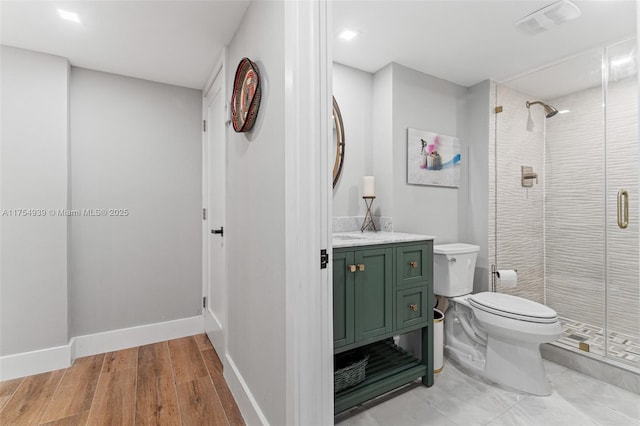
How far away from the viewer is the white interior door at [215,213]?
2.21m

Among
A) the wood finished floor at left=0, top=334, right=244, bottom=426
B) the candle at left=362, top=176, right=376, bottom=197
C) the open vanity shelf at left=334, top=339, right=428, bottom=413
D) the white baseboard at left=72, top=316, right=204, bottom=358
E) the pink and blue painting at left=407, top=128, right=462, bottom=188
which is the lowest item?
the wood finished floor at left=0, top=334, right=244, bottom=426

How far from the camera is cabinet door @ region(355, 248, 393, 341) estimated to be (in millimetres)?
1594

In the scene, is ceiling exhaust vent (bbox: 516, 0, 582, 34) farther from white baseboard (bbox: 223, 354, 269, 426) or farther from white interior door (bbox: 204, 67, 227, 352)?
white baseboard (bbox: 223, 354, 269, 426)

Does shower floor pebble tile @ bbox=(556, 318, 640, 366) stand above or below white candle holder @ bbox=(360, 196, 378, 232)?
below

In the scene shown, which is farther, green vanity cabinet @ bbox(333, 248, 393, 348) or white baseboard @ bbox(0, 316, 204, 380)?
white baseboard @ bbox(0, 316, 204, 380)

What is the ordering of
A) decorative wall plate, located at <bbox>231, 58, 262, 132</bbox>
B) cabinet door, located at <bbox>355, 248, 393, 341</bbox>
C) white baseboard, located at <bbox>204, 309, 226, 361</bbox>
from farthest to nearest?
1. white baseboard, located at <bbox>204, 309, 226, 361</bbox>
2. cabinet door, located at <bbox>355, 248, 393, 341</bbox>
3. decorative wall plate, located at <bbox>231, 58, 262, 132</bbox>

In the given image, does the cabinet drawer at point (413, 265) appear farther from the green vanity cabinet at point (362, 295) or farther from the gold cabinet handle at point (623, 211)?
the gold cabinet handle at point (623, 211)

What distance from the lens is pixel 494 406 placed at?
5.66 ft

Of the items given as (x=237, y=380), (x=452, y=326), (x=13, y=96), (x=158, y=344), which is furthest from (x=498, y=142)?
→ (x=13, y=96)

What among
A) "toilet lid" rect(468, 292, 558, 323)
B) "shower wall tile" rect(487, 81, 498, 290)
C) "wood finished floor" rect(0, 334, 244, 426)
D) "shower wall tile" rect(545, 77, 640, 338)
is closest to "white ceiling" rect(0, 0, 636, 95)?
"shower wall tile" rect(487, 81, 498, 290)

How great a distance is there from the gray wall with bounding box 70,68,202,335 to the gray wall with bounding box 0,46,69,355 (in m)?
0.16

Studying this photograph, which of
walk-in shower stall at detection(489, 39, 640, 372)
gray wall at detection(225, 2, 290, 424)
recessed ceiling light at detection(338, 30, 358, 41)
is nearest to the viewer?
gray wall at detection(225, 2, 290, 424)

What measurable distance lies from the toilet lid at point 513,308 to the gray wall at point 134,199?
2345mm

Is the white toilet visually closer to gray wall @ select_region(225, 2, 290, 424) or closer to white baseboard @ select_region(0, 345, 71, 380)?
gray wall @ select_region(225, 2, 290, 424)
